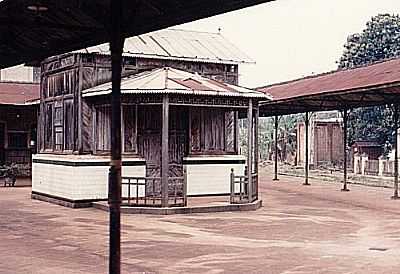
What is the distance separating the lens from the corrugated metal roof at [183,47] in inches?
723

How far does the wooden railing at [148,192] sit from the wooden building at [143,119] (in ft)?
0.65

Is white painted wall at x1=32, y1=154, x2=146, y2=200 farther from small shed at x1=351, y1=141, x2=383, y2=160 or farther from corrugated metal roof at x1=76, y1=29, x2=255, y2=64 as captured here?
small shed at x1=351, y1=141, x2=383, y2=160

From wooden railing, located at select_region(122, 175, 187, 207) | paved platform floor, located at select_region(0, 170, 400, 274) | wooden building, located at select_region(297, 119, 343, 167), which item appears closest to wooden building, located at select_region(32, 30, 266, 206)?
wooden railing, located at select_region(122, 175, 187, 207)

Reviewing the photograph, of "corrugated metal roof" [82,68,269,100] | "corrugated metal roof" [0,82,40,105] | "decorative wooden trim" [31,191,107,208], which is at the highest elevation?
"corrugated metal roof" [0,82,40,105]

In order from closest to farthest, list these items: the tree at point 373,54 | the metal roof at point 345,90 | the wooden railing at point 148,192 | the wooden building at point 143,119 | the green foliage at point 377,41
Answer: the wooden railing at point 148,192, the wooden building at point 143,119, the metal roof at point 345,90, the tree at point 373,54, the green foliage at point 377,41

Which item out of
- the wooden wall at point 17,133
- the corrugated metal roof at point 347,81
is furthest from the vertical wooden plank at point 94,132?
the wooden wall at point 17,133

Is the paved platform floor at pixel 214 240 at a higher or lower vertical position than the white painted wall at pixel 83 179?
lower

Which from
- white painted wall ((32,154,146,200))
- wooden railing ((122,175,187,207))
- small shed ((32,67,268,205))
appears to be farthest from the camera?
white painted wall ((32,154,146,200))

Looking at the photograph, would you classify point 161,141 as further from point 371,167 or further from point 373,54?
point 373,54

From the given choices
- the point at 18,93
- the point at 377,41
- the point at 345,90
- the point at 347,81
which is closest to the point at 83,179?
the point at 345,90

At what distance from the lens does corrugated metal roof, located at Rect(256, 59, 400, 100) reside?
17427 mm

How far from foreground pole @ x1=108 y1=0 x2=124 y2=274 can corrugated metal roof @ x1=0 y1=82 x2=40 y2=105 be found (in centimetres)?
1836

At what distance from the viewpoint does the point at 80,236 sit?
11688mm

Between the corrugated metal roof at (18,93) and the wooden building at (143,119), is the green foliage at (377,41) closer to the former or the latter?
the corrugated metal roof at (18,93)
